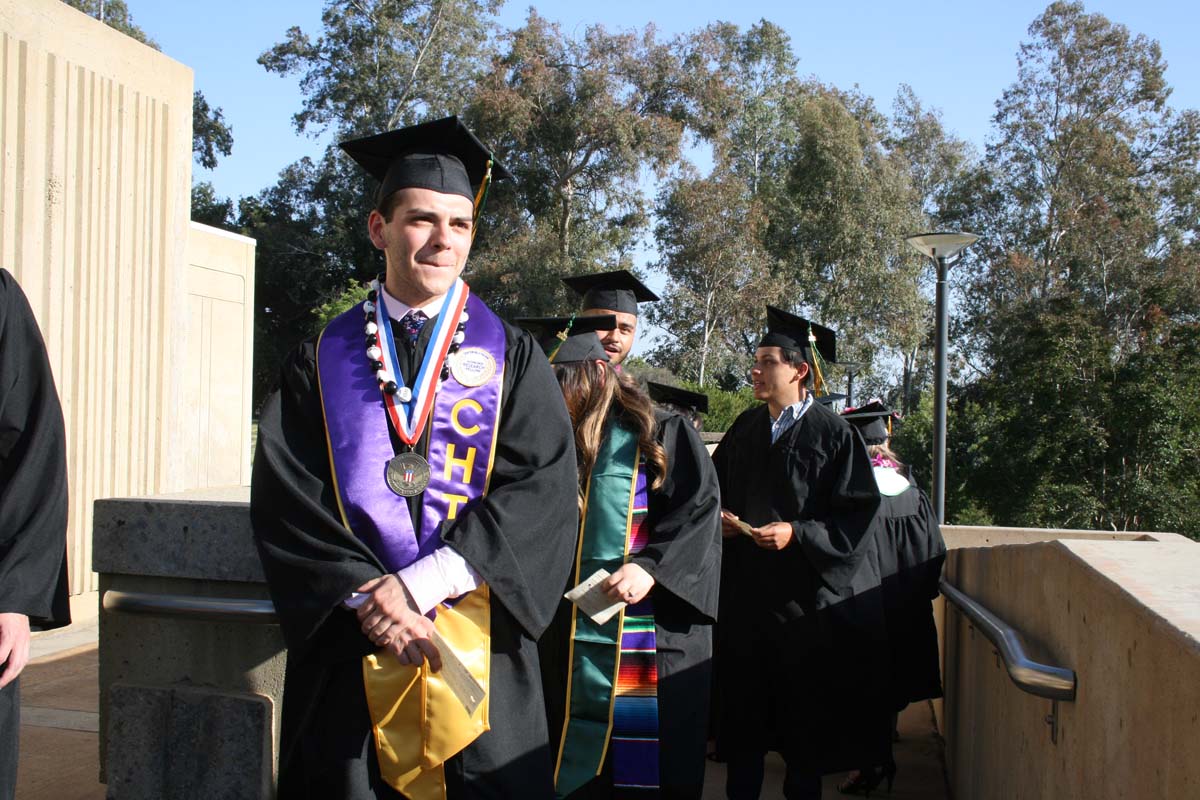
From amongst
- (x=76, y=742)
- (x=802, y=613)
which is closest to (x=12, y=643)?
(x=76, y=742)

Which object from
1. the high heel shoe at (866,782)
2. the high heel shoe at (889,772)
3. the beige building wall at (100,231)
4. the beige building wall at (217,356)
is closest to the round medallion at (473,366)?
the high heel shoe at (889,772)

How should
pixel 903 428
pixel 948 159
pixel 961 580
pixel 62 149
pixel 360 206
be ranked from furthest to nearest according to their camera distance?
pixel 948 159 < pixel 360 206 < pixel 903 428 < pixel 62 149 < pixel 961 580

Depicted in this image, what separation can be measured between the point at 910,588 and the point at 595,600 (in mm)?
3308

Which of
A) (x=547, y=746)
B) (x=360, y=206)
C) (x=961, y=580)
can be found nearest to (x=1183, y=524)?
(x=961, y=580)

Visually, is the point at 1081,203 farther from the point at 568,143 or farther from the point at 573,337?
the point at 573,337

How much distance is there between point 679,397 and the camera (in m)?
4.80

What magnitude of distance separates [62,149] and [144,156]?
882 mm

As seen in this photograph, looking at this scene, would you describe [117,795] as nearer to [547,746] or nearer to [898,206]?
[547,746]

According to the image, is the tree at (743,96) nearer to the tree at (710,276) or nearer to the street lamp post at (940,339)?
the tree at (710,276)

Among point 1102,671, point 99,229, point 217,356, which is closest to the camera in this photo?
point 1102,671

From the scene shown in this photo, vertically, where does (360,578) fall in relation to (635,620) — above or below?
above

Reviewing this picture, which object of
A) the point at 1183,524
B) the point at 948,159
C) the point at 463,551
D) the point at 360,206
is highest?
the point at 948,159

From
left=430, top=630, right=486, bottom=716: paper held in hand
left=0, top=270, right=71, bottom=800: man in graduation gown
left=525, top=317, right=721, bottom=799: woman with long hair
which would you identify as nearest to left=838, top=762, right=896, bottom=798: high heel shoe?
left=525, top=317, right=721, bottom=799: woman with long hair

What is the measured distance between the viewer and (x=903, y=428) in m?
27.5
